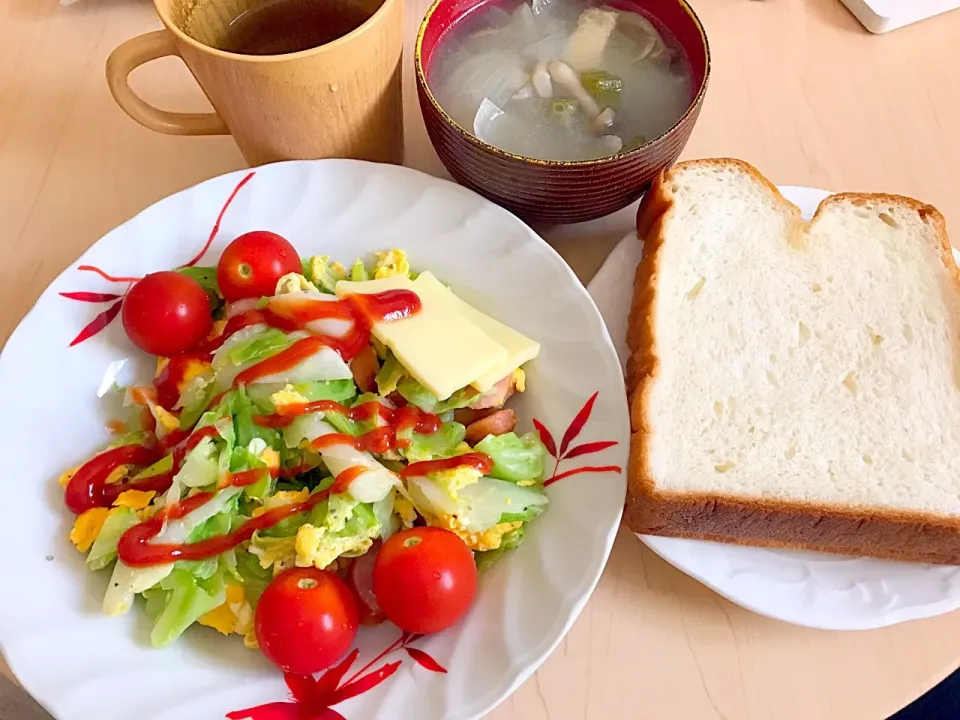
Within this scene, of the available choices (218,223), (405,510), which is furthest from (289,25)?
(405,510)

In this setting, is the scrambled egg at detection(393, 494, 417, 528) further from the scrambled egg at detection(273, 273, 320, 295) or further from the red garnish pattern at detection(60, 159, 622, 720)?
the scrambled egg at detection(273, 273, 320, 295)

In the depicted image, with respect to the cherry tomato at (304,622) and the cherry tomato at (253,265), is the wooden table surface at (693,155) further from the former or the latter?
the cherry tomato at (253,265)

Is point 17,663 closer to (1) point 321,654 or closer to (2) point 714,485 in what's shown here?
(1) point 321,654

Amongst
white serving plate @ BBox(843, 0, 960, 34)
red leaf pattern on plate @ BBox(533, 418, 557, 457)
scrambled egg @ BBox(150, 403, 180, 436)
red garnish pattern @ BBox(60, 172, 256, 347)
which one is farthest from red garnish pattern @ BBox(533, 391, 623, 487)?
white serving plate @ BBox(843, 0, 960, 34)

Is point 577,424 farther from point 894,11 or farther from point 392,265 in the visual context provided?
point 894,11

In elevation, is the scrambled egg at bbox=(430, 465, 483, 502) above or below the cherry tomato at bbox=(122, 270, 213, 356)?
below

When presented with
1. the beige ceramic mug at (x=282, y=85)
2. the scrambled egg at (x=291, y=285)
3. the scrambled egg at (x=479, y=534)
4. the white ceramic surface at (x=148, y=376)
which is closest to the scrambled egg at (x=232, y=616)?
the white ceramic surface at (x=148, y=376)

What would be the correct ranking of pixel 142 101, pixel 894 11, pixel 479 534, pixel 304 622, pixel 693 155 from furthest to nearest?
pixel 894 11 → pixel 693 155 → pixel 142 101 → pixel 479 534 → pixel 304 622

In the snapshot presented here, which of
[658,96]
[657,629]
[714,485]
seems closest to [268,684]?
[657,629]
